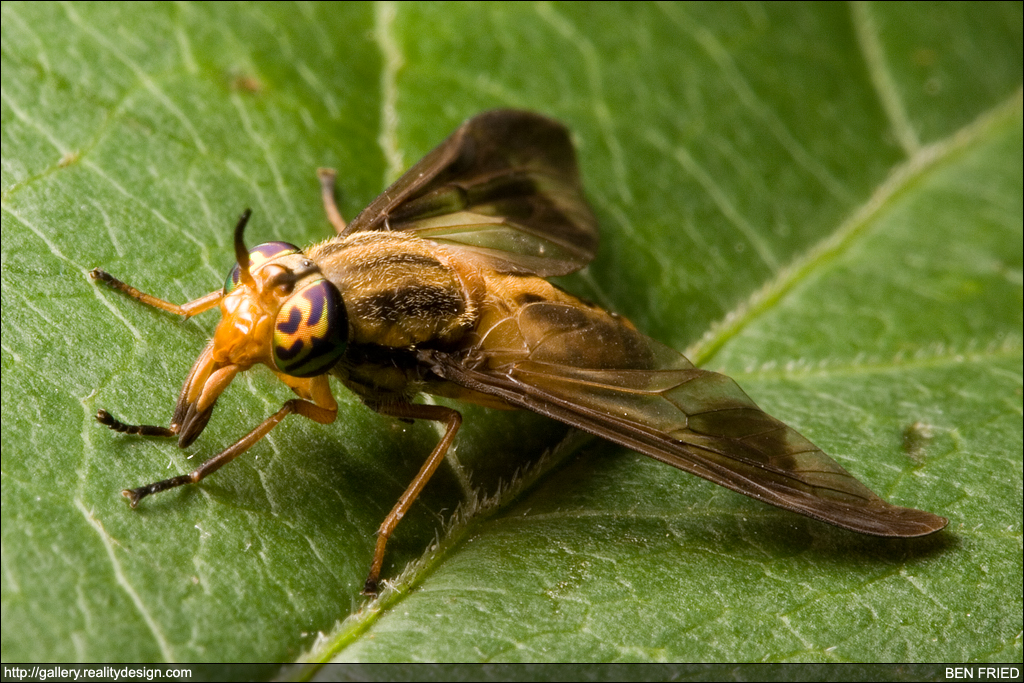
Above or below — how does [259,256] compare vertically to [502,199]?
above

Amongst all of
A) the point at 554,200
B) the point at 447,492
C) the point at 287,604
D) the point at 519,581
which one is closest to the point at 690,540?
the point at 519,581

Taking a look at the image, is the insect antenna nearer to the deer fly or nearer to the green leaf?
the deer fly

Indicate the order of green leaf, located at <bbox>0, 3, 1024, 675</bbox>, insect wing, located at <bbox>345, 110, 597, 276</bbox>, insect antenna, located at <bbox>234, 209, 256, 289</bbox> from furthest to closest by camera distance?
insect wing, located at <bbox>345, 110, 597, 276</bbox> < insect antenna, located at <bbox>234, 209, 256, 289</bbox> < green leaf, located at <bbox>0, 3, 1024, 675</bbox>

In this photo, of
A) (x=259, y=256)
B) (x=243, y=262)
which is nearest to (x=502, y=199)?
(x=259, y=256)

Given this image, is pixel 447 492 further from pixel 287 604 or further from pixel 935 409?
pixel 935 409

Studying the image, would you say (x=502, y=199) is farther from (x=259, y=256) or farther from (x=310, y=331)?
(x=310, y=331)

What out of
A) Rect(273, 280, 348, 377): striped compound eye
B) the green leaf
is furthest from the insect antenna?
the green leaf

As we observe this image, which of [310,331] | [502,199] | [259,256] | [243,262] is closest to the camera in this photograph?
[310,331]
